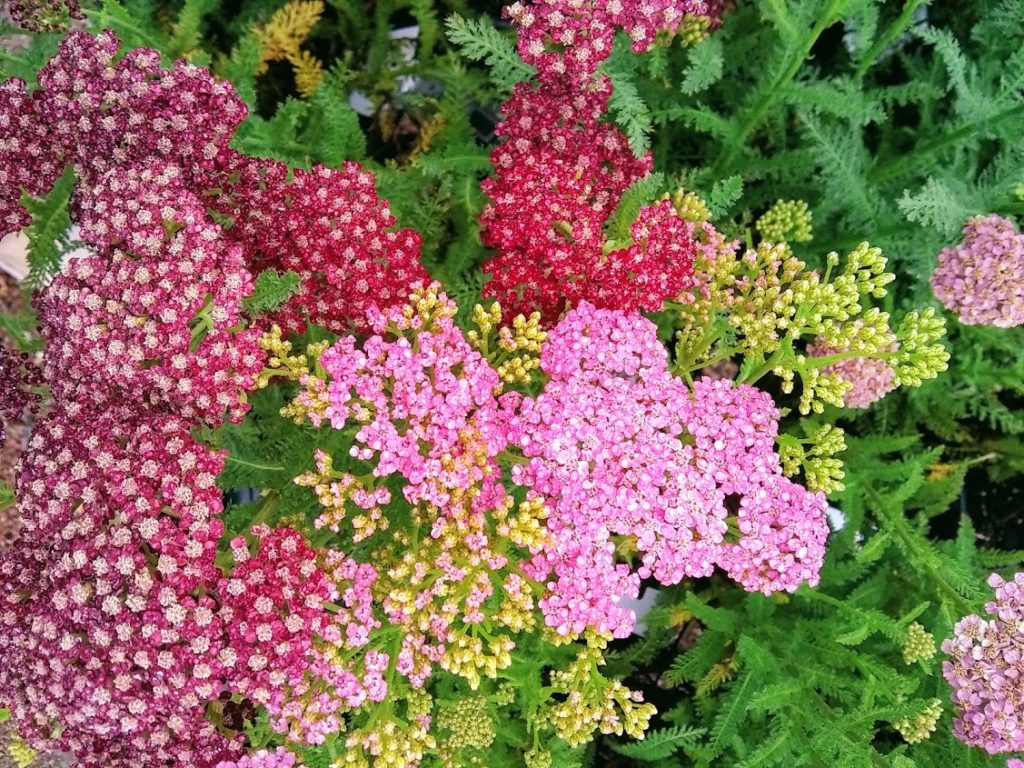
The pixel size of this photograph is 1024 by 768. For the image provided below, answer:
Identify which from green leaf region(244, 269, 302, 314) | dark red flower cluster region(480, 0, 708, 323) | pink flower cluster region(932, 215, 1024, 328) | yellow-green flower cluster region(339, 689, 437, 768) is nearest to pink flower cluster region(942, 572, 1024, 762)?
pink flower cluster region(932, 215, 1024, 328)

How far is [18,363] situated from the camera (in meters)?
2.14

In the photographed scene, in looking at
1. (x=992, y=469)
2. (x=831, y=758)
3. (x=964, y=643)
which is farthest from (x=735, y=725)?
(x=992, y=469)

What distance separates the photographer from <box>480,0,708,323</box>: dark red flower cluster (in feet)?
6.47

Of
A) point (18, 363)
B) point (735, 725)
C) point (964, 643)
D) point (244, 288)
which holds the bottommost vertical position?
point (735, 725)

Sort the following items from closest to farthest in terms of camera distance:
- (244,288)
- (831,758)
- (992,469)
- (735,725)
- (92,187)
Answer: (244,288) < (92,187) < (831,758) < (735,725) < (992,469)

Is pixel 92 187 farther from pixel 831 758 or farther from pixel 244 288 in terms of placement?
pixel 831 758

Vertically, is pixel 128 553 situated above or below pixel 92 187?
below

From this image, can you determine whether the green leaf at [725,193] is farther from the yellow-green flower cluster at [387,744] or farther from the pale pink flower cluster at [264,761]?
the pale pink flower cluster at [264,761]

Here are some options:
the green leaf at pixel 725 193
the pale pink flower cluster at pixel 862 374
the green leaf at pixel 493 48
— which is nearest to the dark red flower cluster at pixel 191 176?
the green leaf at pixel 493 48

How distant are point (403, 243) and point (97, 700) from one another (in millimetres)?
1289

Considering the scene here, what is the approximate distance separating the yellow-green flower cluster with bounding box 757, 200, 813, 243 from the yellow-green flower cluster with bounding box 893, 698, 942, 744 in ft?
4.75

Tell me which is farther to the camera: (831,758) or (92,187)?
(831,758)

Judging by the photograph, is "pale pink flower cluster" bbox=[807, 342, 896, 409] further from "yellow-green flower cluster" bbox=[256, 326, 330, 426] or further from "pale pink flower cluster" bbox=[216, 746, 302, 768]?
"pale pink flower cluster" bbox=[216, 746, 302, 768]

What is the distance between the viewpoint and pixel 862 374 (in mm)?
2492
